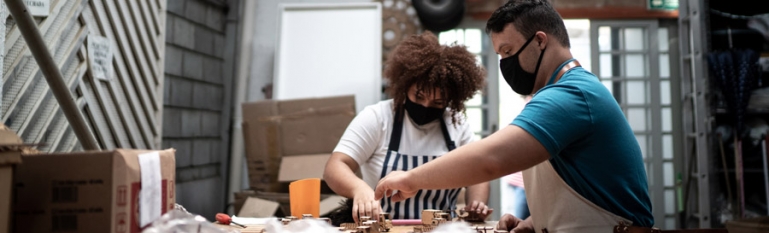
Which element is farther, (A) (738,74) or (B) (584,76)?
(A) (738,74)

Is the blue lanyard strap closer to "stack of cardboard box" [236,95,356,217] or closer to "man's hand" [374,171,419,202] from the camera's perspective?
"man's hand" [374,171,419,202]

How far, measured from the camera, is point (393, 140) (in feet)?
8.69

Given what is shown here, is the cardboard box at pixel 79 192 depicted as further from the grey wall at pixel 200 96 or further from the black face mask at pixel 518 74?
the grey wall at pixel 200 96

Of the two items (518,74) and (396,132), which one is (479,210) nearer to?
(396,132)

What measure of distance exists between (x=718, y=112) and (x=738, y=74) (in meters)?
0.33

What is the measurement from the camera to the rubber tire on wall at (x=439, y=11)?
539cm

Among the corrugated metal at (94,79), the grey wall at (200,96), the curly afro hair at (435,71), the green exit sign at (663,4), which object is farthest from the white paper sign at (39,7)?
the green exit sign at (663,4)

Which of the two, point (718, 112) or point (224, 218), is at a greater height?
point (718, 112)

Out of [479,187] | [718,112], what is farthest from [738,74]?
[479,187]

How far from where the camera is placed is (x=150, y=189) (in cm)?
131

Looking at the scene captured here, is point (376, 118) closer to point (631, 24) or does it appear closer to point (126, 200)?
point (126, 200)

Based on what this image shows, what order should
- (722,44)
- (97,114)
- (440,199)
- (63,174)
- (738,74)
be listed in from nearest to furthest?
(63,174) → (440,199) → (97,114) → (738,74) → (722,44)

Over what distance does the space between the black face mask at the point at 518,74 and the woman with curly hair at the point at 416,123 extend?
2.25ft

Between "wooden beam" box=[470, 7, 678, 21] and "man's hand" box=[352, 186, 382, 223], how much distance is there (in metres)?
3.72
